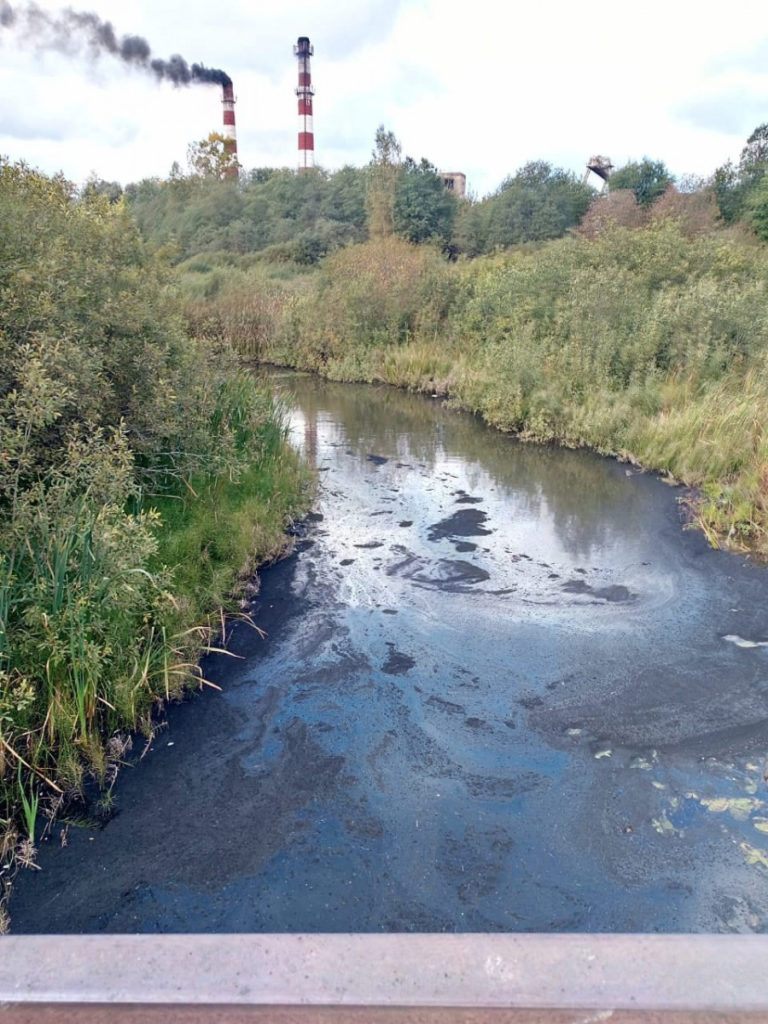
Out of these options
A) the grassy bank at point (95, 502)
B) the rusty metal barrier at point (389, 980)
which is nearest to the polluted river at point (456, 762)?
the grassy bank at point (95, 502)

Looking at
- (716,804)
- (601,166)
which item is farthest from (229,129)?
(716,804)

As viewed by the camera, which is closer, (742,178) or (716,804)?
(716,804)

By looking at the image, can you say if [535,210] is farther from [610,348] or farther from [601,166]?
[610,348]

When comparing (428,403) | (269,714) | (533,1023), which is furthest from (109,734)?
(428,403)

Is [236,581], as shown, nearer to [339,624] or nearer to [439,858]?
[339,624]

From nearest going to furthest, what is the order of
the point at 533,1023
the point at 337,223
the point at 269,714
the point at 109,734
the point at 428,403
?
1. the point at 533,1023
2. the point at 109,734
3. the point at 269,714
4. the point at 428,403
5. the point at 337,223

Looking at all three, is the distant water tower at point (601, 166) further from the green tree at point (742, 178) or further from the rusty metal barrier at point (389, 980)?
the rusty metal barrier at point (389, 980)
